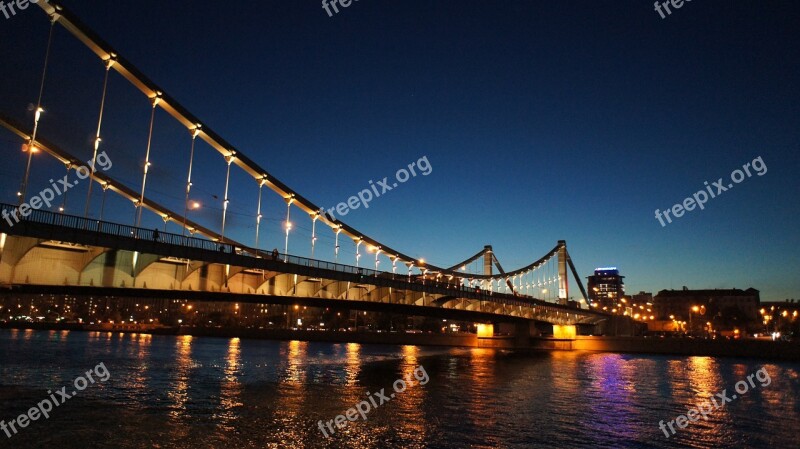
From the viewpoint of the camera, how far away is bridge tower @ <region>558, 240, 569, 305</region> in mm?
121537

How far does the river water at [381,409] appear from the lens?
20.9 metres

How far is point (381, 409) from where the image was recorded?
1102 inches

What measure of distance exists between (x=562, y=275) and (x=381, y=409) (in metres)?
110

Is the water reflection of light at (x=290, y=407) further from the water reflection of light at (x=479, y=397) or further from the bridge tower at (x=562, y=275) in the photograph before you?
the bridge tower at (x=562, y=275)

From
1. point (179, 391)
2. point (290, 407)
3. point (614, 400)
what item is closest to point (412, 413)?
point (290, 407)

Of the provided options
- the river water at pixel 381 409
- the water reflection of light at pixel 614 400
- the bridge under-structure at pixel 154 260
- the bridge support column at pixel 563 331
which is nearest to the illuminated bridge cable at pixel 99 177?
the bridge under-structure at pixel 154 260

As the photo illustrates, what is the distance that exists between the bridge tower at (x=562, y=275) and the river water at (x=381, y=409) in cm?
7137

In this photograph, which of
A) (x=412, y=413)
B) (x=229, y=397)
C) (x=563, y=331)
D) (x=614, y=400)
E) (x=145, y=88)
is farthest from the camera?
(x=563, y=331)

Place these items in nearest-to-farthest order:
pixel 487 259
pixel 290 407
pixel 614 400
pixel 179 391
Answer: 1. pixel 290 407
2. pixel 614 400
3. pixel 179 391
4. pixel 487 259

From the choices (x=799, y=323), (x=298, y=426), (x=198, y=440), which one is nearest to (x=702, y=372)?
(x=298, y=426)

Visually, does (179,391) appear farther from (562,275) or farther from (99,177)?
(562,275)

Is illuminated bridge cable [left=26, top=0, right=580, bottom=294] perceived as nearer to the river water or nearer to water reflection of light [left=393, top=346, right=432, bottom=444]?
the river water

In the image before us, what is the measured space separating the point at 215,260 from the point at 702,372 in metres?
47.8

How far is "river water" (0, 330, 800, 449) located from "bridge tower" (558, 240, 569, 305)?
71367 millimetres
